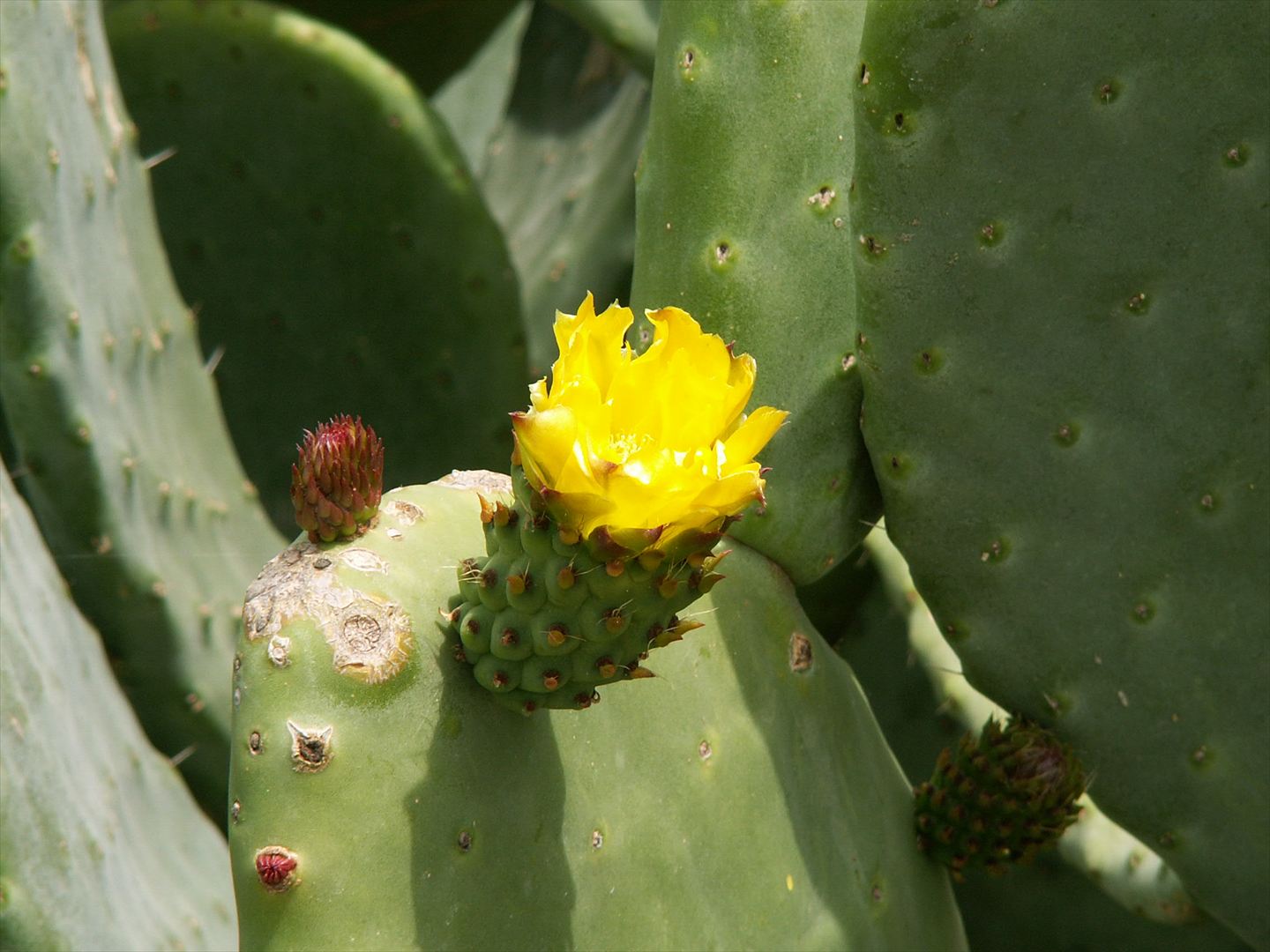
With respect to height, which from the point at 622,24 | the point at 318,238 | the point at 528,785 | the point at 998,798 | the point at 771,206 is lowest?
the point at 318,238

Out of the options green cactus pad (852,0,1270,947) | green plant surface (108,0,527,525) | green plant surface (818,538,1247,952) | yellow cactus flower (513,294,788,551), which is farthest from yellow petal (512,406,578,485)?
green plant surface (108,0,527,525)

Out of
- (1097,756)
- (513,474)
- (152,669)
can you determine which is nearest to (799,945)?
(1097,756)

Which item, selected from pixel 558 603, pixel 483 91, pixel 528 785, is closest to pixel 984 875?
pixel 528 785

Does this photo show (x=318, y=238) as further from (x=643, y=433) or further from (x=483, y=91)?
(x=643, y=433)

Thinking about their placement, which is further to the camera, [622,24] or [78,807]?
[622,24]

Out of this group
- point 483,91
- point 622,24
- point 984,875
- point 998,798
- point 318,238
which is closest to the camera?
point 998,798

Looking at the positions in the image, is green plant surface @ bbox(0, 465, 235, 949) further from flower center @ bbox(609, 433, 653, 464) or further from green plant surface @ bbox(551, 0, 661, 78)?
green plant surface @ bbox(551, 0, 661, 78)

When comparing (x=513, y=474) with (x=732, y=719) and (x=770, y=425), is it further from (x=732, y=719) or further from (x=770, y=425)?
(x=732, y=719)

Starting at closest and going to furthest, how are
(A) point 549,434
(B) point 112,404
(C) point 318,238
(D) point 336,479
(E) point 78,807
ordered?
1. (A) point 549,434
2. (D) point 336,479
3. (E) point 78,807
4. (B) point 112,404
5. (C) point 318,238
